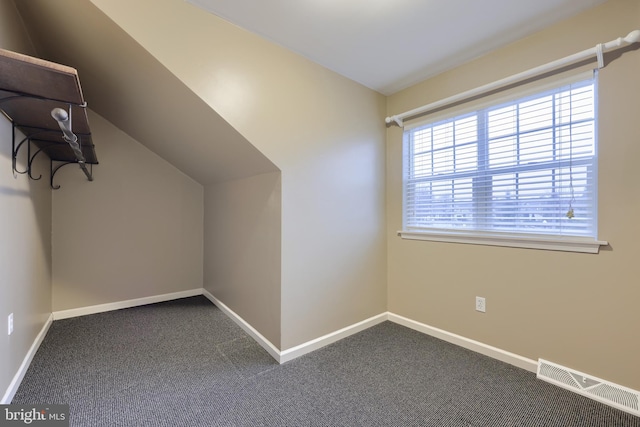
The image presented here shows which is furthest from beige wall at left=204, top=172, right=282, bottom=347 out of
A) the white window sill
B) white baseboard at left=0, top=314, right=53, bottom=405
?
white baseboard at left=0, top=314, right=53, bottom=405

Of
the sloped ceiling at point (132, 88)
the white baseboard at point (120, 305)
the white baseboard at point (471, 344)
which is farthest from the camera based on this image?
the white baseboard at point (120, 305)

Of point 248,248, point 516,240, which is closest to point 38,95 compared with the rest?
point 248,248

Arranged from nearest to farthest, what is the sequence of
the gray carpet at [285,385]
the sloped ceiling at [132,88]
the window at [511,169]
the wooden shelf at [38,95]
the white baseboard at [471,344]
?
the wooden shelf at [38,95] < the gray carpet at [285,385] < the sloped ceiling at [132,88] < the window at [511,169] < the white baseboard at [471,344]

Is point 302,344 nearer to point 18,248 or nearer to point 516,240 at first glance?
point 516,240

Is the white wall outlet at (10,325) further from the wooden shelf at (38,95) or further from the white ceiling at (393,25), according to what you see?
the white ceiling at (393,25)

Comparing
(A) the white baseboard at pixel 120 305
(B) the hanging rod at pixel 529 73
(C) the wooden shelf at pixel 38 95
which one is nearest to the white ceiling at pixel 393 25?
(B) the hanging rod at pixel 529 73

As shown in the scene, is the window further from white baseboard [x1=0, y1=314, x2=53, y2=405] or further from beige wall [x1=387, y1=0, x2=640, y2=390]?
white baseboard [x1=0, y1=314, x2=53, y2=405]

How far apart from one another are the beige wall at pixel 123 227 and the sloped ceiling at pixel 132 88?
550 millimetres

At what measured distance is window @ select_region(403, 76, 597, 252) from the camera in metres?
1.80

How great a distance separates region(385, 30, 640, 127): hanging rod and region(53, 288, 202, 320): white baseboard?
325cm

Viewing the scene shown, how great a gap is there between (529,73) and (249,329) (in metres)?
2.93

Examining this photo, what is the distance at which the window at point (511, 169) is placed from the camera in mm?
1798

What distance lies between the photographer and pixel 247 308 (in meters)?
2.59

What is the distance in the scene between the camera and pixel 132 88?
2.10 metres
